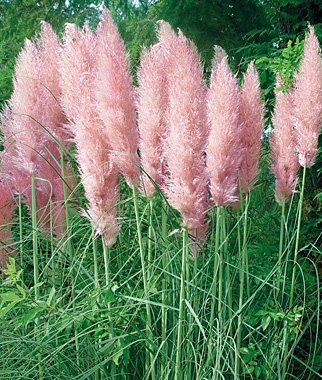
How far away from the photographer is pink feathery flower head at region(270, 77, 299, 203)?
3.35m

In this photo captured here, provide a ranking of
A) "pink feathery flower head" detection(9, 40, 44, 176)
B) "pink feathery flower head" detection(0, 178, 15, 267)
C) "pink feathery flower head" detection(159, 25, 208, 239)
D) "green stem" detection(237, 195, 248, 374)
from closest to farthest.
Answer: "pink feathery flower head" detection(159, 25, 208, 239) < "green stem" detection(237, 195, 248, 374) < "pink feathery flower head" detection(9, 40, 44, 176) < "pink feathery flower head" detection(0, 178, 15, 267)

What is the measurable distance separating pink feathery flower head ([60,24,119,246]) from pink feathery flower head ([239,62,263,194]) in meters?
0.63

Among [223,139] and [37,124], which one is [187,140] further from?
[37,124]

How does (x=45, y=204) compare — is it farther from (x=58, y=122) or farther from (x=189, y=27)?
(x=189, y=27)

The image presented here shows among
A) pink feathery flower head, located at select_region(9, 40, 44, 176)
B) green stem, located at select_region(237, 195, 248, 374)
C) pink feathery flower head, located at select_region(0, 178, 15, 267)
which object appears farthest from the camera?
pink feathery flower head, located at select_region(0, 178, 15, 267)

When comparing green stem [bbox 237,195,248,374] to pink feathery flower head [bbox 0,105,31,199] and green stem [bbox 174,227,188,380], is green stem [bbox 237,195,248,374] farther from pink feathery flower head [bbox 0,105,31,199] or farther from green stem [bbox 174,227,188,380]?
pink feathery flower head [bbox 0,105,31,199]

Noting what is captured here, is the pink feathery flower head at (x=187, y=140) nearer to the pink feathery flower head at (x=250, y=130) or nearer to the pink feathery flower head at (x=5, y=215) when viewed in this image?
the pink feathery flower head at (x=250, y=130)

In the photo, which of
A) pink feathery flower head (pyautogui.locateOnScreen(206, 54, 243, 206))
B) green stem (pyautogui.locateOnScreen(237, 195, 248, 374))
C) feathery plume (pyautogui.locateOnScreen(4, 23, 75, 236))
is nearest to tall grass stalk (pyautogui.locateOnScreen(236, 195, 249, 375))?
green stem (pyautogui.locateOnScreen(237, 195, 248, 374))

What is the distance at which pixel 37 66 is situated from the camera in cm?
329

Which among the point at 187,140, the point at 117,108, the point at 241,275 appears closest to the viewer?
the point at 187,140

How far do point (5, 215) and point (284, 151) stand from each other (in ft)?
4.31

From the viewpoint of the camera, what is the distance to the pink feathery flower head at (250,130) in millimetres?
3248

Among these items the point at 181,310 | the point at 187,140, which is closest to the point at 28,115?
the point at 187,140

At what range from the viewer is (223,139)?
115 inches
